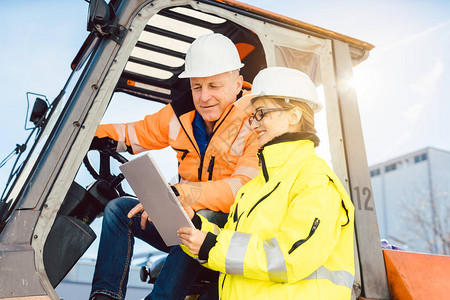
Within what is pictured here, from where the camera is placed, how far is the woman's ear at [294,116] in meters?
1.72

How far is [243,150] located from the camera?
2.20 metres

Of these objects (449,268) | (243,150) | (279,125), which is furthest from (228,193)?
(449,268)

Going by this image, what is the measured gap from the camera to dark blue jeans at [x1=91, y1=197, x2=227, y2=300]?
5.99 ft

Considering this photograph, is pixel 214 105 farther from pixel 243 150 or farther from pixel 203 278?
pixel 203 278

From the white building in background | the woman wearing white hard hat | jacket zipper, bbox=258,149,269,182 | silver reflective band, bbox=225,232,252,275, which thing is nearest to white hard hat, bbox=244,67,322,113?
the woman wearing white hard hat

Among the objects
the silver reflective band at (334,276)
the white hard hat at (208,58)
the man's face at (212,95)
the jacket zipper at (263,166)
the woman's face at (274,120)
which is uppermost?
the white hard hat at (208,58)

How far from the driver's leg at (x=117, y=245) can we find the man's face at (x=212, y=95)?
585mm

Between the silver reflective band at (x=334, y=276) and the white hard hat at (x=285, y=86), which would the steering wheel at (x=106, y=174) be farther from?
the silver reflective band at (x=334, y=276)

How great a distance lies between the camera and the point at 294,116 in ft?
5.66

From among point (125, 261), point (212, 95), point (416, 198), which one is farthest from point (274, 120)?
point (416, 198)

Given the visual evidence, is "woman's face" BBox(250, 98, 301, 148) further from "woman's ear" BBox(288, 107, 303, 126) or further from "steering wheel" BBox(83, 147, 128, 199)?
"steering wheel" BBox(83, 147, 128, 199)

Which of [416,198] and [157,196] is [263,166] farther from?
[416,198]

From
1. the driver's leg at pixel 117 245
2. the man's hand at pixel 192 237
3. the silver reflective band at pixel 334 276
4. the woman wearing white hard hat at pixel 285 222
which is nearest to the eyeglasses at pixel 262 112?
the woman wearing white hard hat at pixel 285 222

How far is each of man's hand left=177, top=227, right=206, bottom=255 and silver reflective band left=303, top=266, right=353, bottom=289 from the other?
37 centimetres
